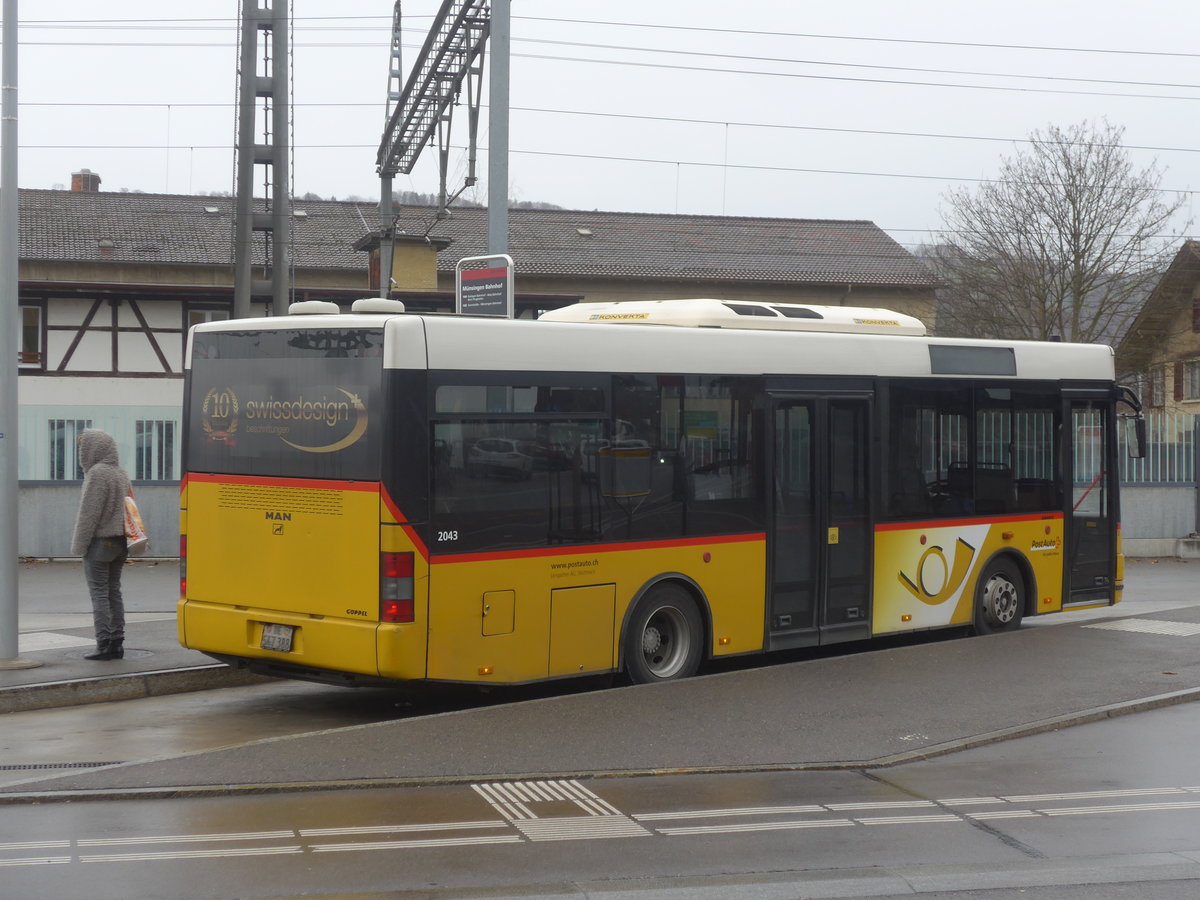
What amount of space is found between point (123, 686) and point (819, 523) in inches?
221

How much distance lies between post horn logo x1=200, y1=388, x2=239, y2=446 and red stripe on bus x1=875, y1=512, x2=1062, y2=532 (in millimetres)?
5503

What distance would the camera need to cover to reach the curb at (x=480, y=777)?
7.35 metres

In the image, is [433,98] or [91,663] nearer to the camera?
[91,663]

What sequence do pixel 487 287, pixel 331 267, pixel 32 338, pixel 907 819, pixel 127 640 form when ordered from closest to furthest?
pixel 907 819, pixel 127 640, pixel 487 287, pixel 32 338, pixel 331 267

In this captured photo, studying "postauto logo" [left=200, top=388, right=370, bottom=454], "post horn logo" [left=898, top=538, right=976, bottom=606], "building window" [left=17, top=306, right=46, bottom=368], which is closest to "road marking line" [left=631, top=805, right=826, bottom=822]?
"postauto logo" [left=200, top=388, right=370, bottom=454]

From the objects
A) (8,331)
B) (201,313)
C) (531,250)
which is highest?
(531,250)

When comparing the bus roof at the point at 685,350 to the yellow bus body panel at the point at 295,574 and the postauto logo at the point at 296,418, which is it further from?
the yellow bus body panel at the point at 295,574

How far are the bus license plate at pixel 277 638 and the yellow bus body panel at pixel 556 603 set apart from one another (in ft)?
3.59

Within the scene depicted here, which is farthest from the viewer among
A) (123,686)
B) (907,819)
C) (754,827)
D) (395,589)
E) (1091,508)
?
(1091,508)

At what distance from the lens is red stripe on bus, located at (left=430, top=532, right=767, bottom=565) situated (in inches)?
375

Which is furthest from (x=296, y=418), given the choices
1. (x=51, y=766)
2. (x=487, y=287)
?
(x=487, y=287)

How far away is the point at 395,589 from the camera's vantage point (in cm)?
920

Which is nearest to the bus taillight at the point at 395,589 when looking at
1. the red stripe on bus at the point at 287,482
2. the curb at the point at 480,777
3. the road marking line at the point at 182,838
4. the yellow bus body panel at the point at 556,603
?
the yellow bus body panel at the point at 556,603

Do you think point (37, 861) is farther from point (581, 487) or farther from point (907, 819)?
point (581, 487)
